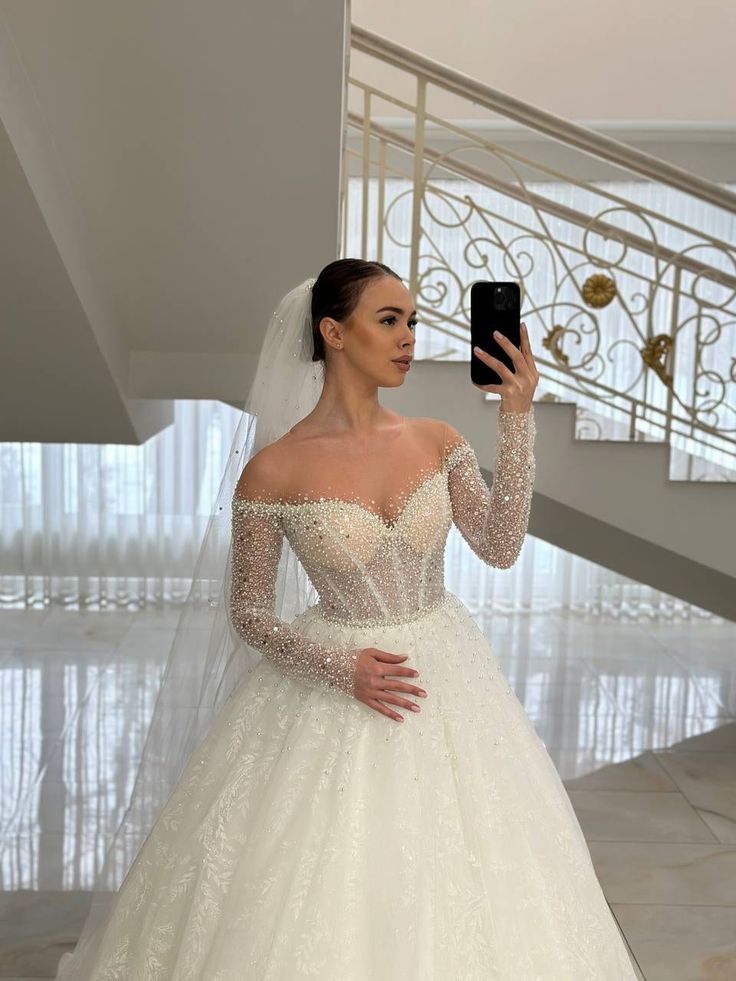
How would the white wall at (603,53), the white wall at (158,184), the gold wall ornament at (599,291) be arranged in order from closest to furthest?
the white wall at (158,184), the gold wall ornament at (599,291), the white wall at (603,53)

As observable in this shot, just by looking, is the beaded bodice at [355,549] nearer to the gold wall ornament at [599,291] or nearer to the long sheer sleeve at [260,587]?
the long sheer sleeve at [260,587]

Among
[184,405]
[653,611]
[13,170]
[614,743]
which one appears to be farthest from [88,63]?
[653,611]

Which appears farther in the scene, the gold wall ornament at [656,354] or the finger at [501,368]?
the gold wall ornament at [656,354]

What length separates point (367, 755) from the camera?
76.8 inches

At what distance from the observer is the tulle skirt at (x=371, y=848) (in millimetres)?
1814

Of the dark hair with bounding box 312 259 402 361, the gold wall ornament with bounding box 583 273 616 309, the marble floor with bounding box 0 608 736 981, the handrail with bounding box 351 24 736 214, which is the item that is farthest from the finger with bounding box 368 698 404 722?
the gold wall ornament with bounding box 583 273 616 309

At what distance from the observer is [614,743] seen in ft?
15.8

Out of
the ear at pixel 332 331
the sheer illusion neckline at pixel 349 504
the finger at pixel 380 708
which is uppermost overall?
the ear at pixel 332 331

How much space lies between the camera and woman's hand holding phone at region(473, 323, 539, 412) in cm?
193

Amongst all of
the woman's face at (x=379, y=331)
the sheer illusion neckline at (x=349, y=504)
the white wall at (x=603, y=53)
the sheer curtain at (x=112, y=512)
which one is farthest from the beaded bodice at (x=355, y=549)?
the sheer curtain at (x=112, y=512)

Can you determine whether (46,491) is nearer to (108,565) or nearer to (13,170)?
(108,565)

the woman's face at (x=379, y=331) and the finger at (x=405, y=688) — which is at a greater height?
the woman's face at (x=379, y=331)

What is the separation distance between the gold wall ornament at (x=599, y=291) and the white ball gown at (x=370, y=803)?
2.58 m

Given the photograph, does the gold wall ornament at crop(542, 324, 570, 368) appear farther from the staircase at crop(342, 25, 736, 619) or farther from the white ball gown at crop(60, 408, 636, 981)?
the white ball gown at crop(60, 408, 636, 981)
